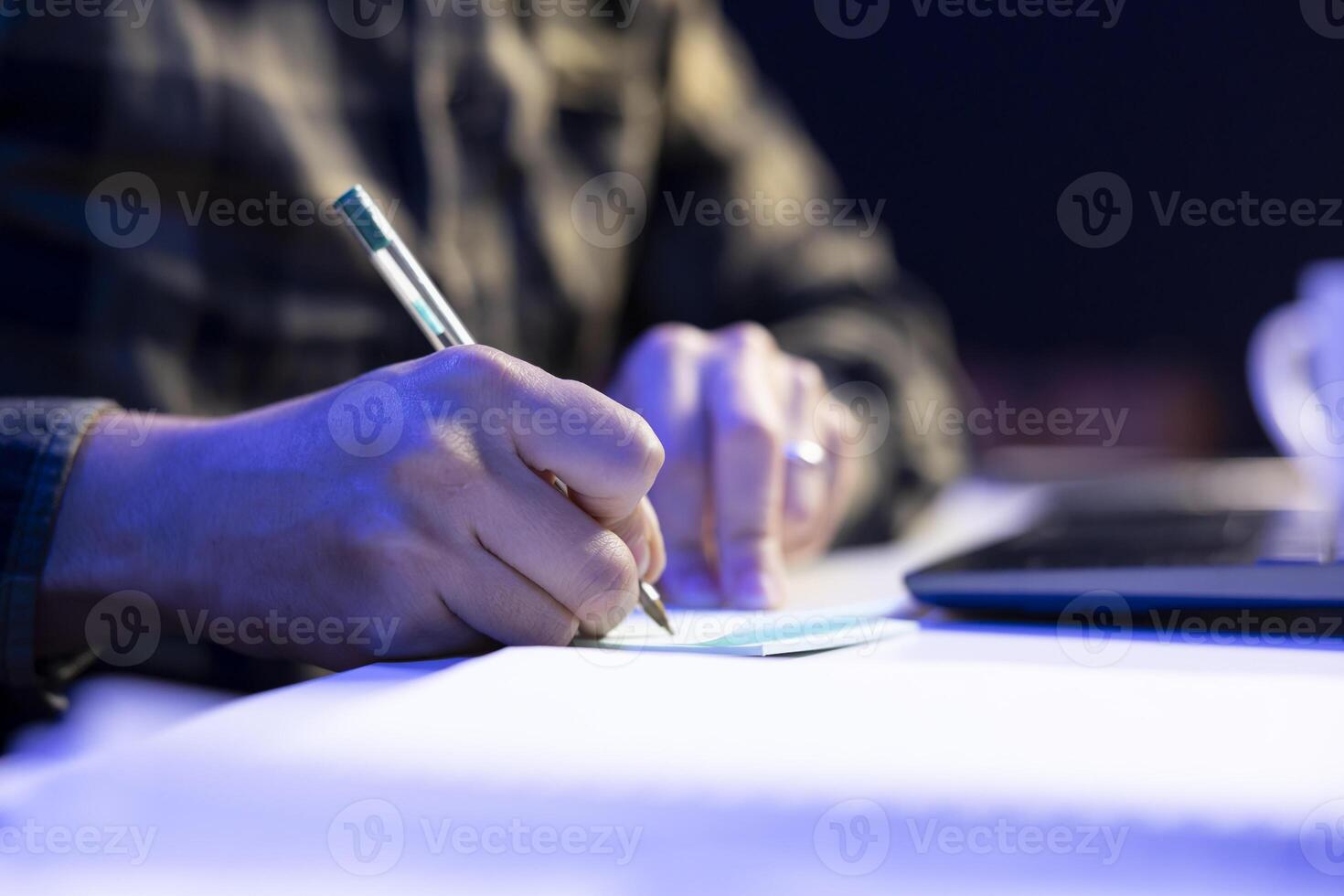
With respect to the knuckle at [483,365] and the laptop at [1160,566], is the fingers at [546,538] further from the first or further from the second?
the laptop at [1160,566]

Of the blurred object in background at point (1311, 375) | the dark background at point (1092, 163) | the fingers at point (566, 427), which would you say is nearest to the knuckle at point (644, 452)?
the fingers at point (566, 427)

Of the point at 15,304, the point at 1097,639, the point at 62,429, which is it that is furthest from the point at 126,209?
the point at 1097,639

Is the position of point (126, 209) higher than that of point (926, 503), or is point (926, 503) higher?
point (926, 503)

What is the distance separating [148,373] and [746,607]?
15.1 inches

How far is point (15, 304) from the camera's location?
1.95 ft

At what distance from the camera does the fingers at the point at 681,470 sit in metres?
0.50

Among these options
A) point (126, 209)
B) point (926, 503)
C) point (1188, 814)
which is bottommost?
point (1188, 814)

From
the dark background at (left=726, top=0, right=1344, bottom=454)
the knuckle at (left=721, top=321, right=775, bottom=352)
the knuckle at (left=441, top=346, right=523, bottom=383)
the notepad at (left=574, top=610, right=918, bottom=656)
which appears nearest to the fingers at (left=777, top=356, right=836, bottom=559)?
the knuckle at (left=721, top=321, right=775, bottom=352)

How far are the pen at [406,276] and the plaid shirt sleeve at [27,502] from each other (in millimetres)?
139

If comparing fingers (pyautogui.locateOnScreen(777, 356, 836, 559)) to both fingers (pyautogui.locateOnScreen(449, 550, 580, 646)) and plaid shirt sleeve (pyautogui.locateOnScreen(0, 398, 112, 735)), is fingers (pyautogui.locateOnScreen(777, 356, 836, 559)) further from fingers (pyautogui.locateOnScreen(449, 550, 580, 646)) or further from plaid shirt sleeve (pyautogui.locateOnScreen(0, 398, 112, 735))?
plaid shirt sleeve (pyautogui.locateOnScreen(0, 398, 112, 735))

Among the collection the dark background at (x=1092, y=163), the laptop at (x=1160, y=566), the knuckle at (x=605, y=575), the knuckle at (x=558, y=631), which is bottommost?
the knuckle at (x=558, y=631)

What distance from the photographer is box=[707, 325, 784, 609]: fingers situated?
18.8 inches

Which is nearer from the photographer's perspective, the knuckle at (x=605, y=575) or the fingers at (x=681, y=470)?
the knuckle at (x=605, y=575)

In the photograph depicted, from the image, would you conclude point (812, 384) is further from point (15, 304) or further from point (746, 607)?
point (15, 304)
